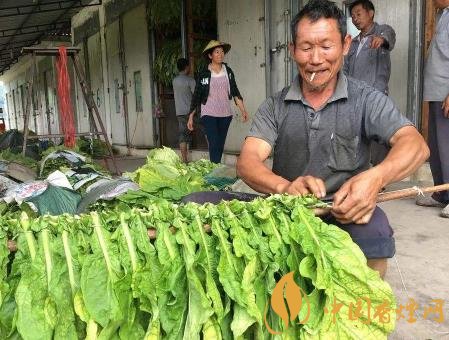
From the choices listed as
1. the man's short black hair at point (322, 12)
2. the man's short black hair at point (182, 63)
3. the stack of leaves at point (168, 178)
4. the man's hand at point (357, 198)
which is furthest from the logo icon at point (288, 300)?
the man's short black hair at point (182, 63)

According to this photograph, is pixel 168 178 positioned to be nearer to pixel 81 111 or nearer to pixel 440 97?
pixel 440 97

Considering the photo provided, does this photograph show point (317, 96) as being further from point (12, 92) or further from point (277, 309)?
point (12, 92)

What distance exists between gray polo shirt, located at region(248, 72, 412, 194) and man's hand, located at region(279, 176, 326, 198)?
465 mm

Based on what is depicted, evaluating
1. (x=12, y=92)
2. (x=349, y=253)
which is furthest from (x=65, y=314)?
(x=12, y=92)

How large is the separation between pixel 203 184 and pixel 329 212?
2138 millimetres

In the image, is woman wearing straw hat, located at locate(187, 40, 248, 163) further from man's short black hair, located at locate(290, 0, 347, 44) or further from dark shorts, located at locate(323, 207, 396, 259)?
dark shorts, located at locate(323, 207, 396, 259)

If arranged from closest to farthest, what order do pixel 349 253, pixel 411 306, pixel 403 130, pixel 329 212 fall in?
pixel 349 253 < pixel 329 212 < pixel 403 130 < pixel 411 306

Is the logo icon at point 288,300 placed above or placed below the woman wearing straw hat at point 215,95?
below

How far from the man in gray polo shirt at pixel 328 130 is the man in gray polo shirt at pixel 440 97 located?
199 centimetres

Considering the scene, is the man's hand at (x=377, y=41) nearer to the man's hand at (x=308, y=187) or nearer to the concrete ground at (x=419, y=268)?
the concrete ground at (x=419, y=268)

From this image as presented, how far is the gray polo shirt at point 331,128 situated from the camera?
2021 mm

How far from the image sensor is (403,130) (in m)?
1.92

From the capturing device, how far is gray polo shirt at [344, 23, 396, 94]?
4223 mm

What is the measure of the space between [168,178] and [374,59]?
2352 mm
